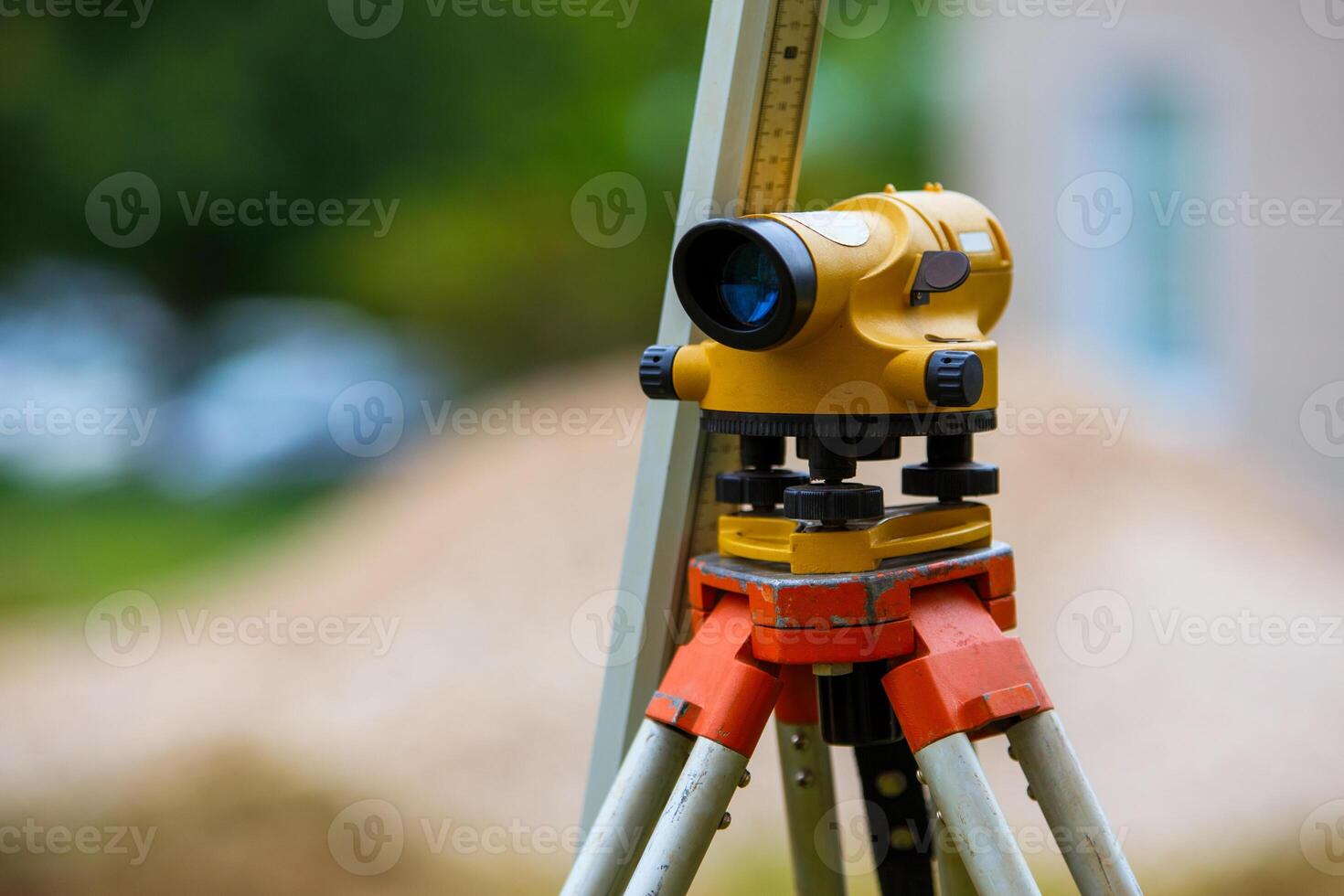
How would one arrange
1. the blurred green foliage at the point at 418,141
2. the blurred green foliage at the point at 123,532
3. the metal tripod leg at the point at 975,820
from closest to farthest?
the metal tripod leg at the point at 975,820
the blurred green foliage at the point at 123,532
the blurred green foliage at the point at 418,141

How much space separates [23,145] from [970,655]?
3622 mm

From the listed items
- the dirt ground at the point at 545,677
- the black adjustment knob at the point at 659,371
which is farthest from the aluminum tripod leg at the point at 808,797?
the dirt ground at the point at 545,677

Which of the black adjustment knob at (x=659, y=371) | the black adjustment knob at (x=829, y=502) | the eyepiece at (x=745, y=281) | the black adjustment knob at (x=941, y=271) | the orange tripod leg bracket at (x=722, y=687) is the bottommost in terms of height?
the orange tripod leg bracket at (x=722, y=687)

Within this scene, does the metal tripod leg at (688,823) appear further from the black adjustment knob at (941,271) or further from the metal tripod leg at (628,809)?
the black adjustment knob at (941,271)

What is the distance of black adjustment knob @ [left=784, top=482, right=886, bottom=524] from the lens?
2.32 ft

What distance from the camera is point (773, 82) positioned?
0.87 meters

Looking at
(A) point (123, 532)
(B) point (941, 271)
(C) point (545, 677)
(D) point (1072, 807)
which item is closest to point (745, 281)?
(B) point (941, 271)

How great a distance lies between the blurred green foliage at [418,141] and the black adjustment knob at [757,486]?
106 inches

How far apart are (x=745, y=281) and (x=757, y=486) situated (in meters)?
0.16

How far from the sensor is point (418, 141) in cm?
378

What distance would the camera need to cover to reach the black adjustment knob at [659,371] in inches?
30.6

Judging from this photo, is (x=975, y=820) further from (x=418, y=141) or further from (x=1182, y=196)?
(x=418, y=141)

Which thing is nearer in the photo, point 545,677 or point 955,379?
point 955,379

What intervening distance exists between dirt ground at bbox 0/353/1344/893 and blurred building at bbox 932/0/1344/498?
199 millimetres
